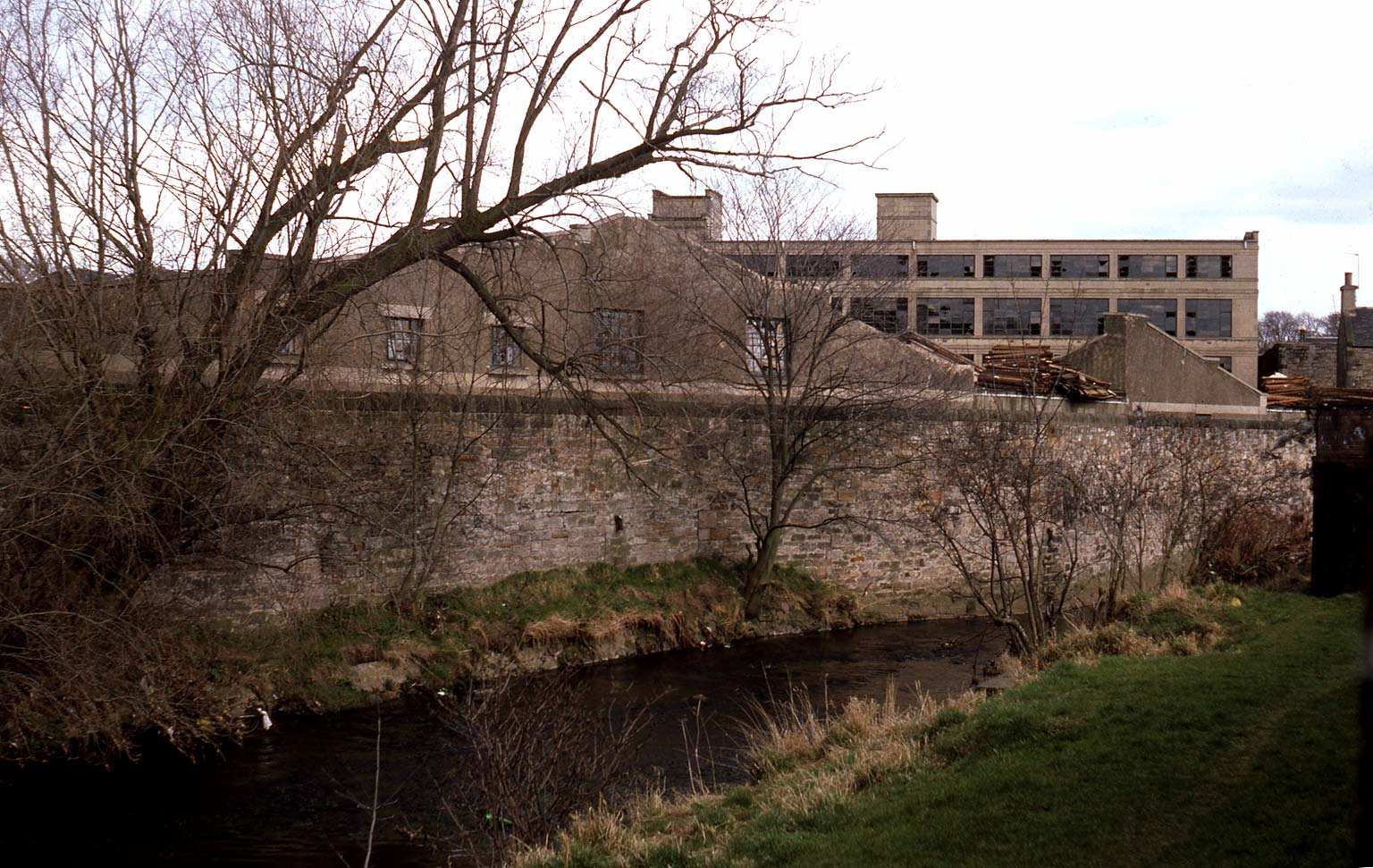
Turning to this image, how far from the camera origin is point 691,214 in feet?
70.8

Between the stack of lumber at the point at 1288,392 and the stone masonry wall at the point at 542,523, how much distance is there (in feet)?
17.9

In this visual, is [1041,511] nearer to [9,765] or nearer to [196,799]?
[196,799]

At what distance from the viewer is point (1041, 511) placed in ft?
44.8

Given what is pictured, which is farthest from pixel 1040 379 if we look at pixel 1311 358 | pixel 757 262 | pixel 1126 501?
pixel 1311 358

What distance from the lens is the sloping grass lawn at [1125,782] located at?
512 centimetres

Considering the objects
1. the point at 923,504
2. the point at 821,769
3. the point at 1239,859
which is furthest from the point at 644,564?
the point at 1239,859

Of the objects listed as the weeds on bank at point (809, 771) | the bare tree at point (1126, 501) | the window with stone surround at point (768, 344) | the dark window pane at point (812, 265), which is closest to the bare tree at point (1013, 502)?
the bare tree at point (1126, 501)

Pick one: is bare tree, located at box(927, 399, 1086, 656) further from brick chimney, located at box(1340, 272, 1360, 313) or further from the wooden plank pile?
brick chimney, located at box(1340, 272, 1360, 313)

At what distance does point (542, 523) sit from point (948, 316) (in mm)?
38405

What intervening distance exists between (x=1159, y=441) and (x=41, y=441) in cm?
1754

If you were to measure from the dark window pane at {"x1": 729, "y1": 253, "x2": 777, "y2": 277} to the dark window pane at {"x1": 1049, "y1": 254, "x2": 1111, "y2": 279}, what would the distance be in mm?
36561

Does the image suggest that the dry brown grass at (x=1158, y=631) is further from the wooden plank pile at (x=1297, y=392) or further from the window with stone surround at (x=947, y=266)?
the window with stone surround at (x=947, y=266)

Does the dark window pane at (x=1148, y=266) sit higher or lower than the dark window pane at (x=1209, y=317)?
higher

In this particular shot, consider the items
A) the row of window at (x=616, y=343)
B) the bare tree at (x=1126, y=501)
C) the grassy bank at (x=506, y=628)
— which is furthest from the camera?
the bare tree at (x=1126, y=501)
